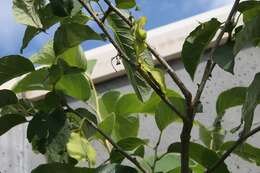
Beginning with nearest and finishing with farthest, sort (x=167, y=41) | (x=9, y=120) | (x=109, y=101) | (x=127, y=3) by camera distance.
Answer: (x=127, y=3)
(x=9, y=120)
(x=109, y=101)
(x=167, y=41)

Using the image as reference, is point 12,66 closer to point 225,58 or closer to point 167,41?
point 225,58

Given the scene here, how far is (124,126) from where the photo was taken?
100cm

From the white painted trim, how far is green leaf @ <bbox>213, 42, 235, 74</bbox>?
0.78 meters

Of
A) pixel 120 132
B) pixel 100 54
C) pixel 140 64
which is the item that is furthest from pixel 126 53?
pixel 100 54

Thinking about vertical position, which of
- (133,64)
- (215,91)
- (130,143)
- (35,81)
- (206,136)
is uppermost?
(133,64)

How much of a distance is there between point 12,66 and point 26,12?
0.09 metres

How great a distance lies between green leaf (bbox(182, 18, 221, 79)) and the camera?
0.70m

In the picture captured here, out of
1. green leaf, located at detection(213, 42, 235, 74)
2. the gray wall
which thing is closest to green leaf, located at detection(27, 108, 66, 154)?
green leaf, located at detection(213, 42, 235, 74)

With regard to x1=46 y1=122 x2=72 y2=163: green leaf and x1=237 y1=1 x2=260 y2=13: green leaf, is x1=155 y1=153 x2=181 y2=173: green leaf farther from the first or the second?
x1=237 y1=1 x2=260 y2=13: green leaf

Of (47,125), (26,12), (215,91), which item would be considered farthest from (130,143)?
(215,91)

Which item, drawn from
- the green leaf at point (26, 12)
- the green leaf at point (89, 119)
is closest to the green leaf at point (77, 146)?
the green leaf at point (89, 119)

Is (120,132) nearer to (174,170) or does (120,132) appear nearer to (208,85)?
(174,170)

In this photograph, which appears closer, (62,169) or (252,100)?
(252,100)

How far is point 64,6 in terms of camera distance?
64cm
